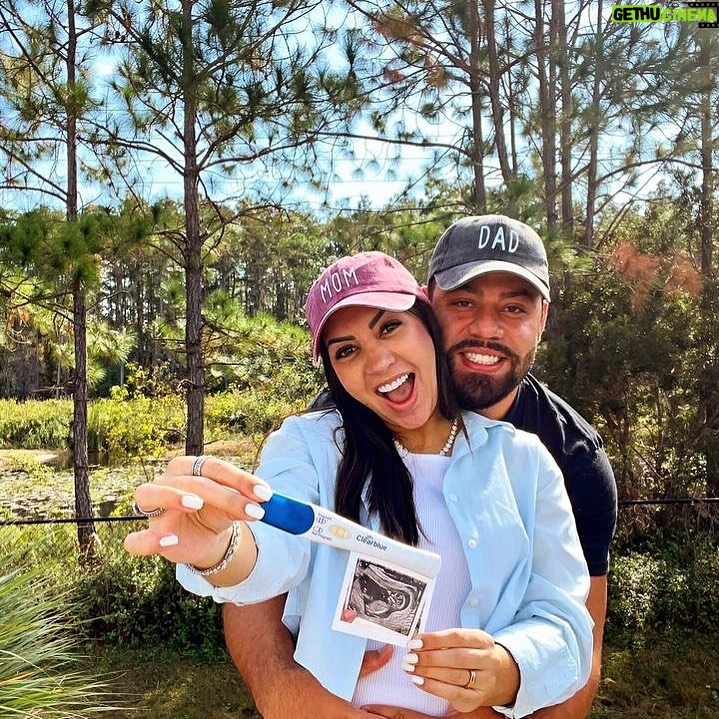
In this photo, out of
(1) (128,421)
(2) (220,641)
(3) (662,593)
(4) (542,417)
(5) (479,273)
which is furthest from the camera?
(1) (128,421)

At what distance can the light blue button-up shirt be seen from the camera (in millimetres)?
934

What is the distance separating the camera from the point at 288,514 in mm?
789

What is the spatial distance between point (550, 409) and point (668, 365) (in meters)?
4.38

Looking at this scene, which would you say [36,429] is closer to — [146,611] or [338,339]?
[146,611]

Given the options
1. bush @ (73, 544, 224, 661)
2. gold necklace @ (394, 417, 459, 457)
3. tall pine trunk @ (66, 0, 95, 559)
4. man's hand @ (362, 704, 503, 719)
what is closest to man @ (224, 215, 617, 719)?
gold necklace @ (394, 417, 459, 457)

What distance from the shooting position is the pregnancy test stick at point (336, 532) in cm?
79

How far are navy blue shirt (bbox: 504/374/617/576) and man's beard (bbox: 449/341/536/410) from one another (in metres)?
0.13

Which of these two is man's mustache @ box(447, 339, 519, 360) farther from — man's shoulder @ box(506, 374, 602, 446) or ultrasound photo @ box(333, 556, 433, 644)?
ultrasound photo @ box(333, 556, 433, 644)

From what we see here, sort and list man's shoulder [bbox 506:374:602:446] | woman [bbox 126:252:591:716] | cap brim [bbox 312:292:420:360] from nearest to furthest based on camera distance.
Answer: woman [bbox 126:252:591:716]
cap brim [bbox 312:292:420:360]
man's shoulder [bbox 506:374:602:446]

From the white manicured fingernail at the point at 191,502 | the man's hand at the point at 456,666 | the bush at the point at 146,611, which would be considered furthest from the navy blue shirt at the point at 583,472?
the bush at the point at 146,611

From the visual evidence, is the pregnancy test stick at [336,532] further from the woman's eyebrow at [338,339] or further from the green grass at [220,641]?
the green grass at [220,641]

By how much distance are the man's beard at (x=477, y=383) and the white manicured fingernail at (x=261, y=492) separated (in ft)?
1.99

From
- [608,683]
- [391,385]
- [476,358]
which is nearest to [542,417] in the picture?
[476,358]

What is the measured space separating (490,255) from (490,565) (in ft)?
2.13
